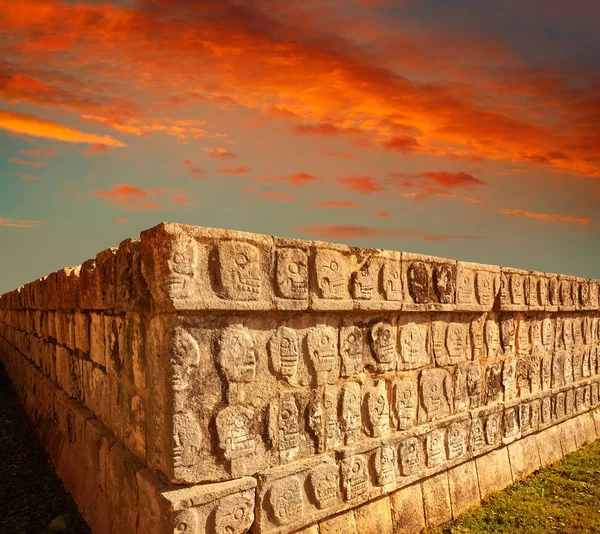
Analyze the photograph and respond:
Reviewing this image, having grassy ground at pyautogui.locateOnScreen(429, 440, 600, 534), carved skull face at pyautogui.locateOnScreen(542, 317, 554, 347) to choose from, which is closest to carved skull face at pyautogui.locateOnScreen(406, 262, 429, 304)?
grassy ground at pyautogui.locateOnScreen(429, 440, 600, 534)

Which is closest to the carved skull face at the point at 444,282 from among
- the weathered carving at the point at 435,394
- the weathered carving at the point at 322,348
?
the weathered carving at the point at 435,394

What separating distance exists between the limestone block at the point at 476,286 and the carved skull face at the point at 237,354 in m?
2.15

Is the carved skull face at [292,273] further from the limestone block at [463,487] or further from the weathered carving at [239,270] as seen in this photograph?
the limestone block at [463,487]

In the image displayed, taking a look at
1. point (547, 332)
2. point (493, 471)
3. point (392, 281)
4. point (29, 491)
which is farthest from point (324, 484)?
point (547, 332)

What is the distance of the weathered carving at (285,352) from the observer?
2893 mm

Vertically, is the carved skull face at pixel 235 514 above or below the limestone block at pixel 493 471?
above

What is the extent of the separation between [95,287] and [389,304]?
6.52 ft

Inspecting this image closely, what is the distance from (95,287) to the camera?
348cm

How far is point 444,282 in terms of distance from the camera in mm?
4098

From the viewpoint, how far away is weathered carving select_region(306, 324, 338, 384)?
3092mm

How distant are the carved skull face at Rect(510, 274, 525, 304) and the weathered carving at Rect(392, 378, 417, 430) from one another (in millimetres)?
1899

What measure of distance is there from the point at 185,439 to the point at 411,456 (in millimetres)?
1905

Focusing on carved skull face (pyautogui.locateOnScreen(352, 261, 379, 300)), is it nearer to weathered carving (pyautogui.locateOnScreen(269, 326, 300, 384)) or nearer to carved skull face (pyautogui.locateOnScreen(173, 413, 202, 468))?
weathered carving (pyautogui.locateOnScreen(269, 326, 300, 384))

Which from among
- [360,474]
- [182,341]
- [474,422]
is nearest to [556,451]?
[474,422]
